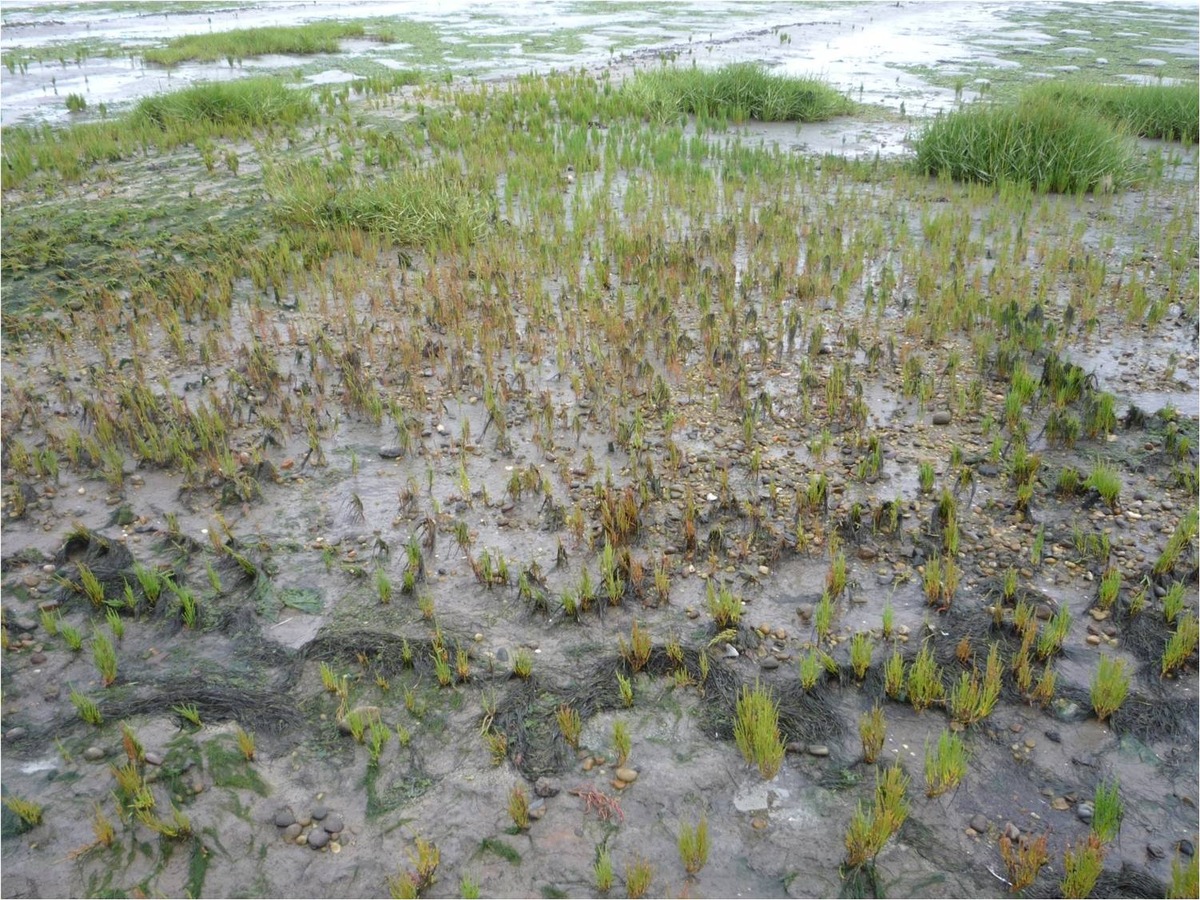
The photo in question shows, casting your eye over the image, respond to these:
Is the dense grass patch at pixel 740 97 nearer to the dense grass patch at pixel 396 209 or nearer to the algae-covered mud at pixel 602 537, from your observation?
the algae-covered mud at pixel 602 537

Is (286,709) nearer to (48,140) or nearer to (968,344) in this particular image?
(968,344)

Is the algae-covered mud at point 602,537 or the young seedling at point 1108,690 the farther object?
the young seedling at point 1108,690

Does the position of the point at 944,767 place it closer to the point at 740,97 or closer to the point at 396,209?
the point at 396,209

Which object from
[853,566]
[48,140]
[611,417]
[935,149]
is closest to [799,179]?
[935,149]

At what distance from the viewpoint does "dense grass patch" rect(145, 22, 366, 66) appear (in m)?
17.3

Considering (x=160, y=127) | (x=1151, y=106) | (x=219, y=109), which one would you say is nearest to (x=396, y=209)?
(x=219, y=109)

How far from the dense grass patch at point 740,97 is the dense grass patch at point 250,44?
927 centimetres

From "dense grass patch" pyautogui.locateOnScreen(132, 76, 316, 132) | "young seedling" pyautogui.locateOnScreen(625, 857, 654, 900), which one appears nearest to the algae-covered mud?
"young seedling" pyautogui.locateOnScreen(625, 857, 654, 900)

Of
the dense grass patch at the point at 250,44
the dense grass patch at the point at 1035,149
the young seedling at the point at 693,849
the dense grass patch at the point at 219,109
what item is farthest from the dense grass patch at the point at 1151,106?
the dense grass patch at the point at 250,44

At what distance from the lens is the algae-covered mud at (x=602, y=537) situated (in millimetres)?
2676

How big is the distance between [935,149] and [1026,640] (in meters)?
7.49

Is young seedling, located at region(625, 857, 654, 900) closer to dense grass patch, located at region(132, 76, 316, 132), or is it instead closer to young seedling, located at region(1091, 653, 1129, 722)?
young seedling, located at region(1091, 653, 1129, 722)

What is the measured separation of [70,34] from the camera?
2041cm

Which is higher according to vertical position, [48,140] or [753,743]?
[48,140]
